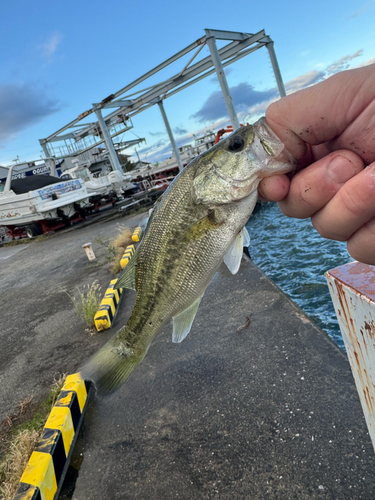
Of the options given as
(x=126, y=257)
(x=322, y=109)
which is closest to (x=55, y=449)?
(x=322, y=109)

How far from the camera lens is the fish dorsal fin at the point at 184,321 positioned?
2.24 meters

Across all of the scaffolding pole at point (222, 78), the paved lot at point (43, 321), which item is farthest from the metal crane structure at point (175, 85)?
the paved lot at point (43, 321)

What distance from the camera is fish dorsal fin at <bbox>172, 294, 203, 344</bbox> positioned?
224 centimetres

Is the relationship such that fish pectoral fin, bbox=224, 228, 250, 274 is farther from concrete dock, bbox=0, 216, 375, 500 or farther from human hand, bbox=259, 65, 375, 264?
concrete dock, bbox=0, 216, 375, 500

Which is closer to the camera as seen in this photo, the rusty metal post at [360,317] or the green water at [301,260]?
the rusty metal post at [360,317]

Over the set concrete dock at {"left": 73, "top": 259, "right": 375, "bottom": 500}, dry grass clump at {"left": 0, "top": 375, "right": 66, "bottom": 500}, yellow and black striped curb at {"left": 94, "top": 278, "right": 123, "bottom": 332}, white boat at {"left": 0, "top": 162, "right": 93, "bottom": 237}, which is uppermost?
white boat at {"left": 0, "top": 162, "right": 93, "bottom": 237}

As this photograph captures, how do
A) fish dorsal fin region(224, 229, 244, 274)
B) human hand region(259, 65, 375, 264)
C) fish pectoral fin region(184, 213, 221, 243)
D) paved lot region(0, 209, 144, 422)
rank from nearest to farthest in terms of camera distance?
human hand region(259, 65, 375, 264)
fish pectoral fin region(184, 213, 221, 243)
fish dorsal fin region(224, 229, 244, 274)
paved lot region(0, 209, 144, 422)

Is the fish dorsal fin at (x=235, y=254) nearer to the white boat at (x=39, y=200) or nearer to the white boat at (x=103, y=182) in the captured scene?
the white boat at (x=39, y=200)

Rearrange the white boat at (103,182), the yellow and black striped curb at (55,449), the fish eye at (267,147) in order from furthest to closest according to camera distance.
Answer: the white boat at (103,182) → the yellow and black striped curb at (55,449) → the fish eye at (267,147)

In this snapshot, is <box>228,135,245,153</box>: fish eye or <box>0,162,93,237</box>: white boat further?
<box>0,162,93,237</box>: white boat

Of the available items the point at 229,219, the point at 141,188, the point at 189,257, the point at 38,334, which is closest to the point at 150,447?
the point at 189,257

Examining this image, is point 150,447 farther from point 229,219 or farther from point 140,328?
point 229,219

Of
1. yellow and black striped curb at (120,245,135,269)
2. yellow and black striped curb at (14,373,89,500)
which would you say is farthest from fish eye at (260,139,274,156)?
yellow and black striped curb at (120,245,135,269)

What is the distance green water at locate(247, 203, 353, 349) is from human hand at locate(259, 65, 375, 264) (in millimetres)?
4207
